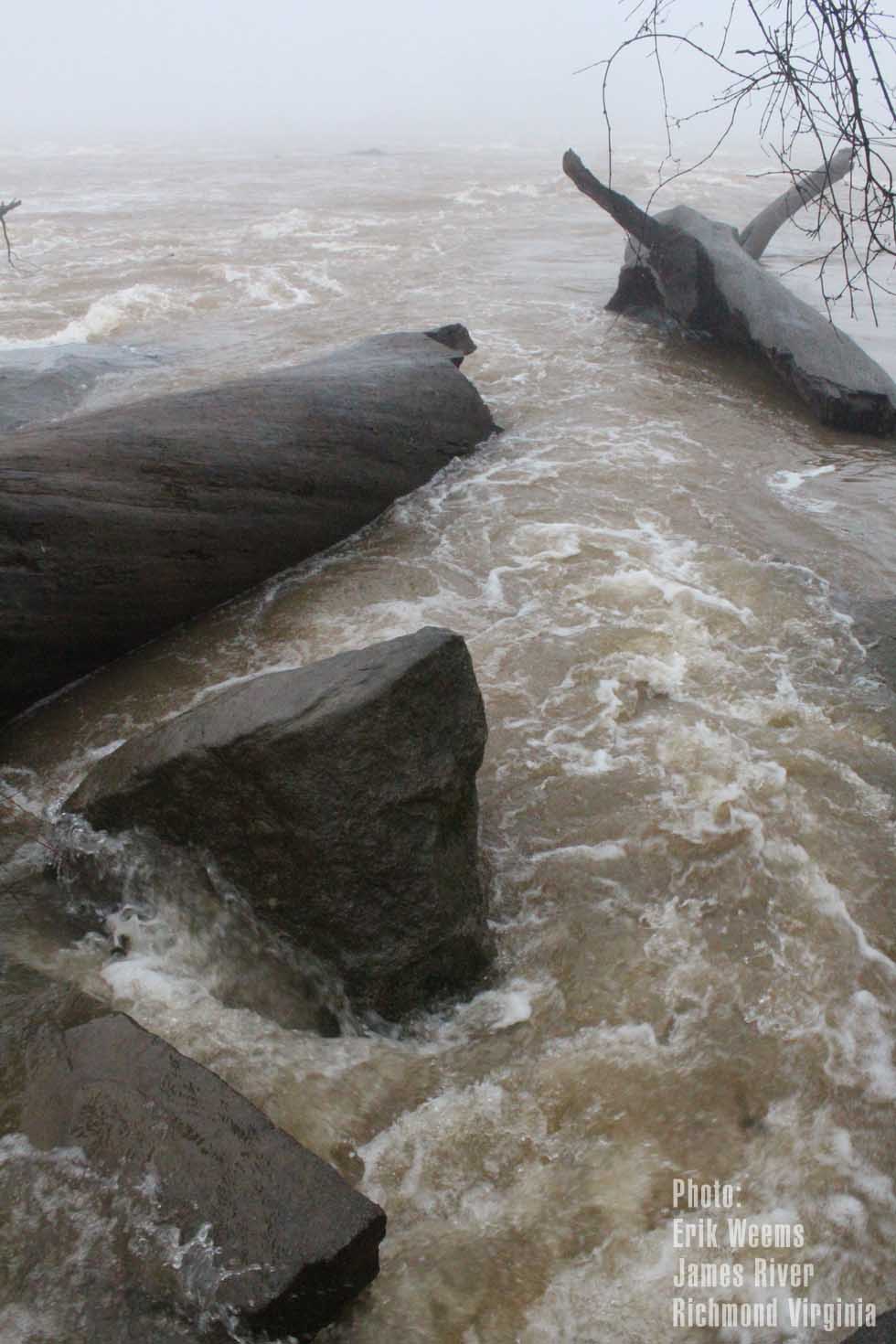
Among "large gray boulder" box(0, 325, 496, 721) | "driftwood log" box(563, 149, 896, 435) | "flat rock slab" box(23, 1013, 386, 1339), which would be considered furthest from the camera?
"driftwood log" box(563, 149, 896, 435)

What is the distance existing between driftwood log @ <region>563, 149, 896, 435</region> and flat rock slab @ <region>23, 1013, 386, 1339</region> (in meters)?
6.62

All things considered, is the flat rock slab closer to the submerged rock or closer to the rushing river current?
the rushing river current

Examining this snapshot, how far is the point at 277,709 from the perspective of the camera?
9.70 ft

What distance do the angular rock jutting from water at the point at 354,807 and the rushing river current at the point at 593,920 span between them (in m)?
0.19

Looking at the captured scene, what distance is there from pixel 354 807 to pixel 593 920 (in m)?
0.95

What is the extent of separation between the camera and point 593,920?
127 inches

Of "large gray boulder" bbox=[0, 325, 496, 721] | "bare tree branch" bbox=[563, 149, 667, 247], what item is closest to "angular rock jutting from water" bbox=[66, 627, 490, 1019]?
"large gray boulder" bbox=[0, 325, 496, 721]

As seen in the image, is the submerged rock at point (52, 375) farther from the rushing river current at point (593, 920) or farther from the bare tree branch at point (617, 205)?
the bare tree branch at point (617, 205)

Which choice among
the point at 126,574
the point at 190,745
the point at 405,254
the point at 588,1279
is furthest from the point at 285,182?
the point at 588,1279

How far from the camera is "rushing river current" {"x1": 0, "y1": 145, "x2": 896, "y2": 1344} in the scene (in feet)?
7.46

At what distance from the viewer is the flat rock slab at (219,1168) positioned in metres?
2.03

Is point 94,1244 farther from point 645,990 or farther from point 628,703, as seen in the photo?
point 628,703

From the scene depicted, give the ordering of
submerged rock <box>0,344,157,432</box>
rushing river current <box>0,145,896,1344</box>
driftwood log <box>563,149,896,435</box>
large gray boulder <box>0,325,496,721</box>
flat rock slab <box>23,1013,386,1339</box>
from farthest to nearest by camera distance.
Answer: driftwood log <box>563,149,896,435</box>, submerged rock <box>0,344,157,432</box>, large gray boulder <box>0,325,496,721</box>, rushing river current <box>0,145,896,1344</box>, flat rock slab <box>23,1013,386,1339</box>

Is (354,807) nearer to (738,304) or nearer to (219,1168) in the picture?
(219,1168)
